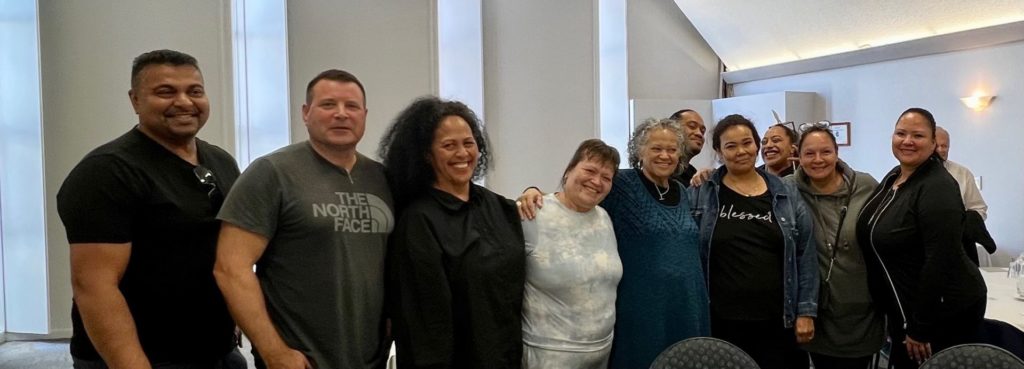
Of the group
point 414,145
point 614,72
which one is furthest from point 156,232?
point 614,72

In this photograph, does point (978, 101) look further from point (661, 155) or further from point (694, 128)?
point (661, 155)

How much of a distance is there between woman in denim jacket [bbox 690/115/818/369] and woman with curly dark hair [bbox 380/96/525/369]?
32.3 inches

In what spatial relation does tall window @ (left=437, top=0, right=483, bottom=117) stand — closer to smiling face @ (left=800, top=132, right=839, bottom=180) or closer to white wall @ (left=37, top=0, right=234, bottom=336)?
white wall @ (left=37, top=0, right=234, bottom=336)

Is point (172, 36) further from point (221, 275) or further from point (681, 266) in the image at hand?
point (681, 266)

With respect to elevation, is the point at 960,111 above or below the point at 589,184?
above

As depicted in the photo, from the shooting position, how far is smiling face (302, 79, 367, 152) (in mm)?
1663

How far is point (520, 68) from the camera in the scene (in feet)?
20.1

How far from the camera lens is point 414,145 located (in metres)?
1.83

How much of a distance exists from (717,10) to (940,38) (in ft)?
6.82

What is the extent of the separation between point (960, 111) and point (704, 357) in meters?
5.01

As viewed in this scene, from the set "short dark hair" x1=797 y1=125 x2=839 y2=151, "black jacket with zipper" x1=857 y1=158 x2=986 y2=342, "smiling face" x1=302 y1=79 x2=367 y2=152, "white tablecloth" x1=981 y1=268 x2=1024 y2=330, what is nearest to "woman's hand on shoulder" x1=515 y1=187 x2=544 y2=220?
"smiling face" x1=302 y1=79 x2=367 y2=152

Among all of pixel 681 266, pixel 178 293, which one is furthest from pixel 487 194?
pixel 178 293

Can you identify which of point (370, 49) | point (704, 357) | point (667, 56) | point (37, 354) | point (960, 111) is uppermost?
point (667, 56)

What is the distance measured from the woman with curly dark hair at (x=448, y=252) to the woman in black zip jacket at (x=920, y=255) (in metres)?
1.40
